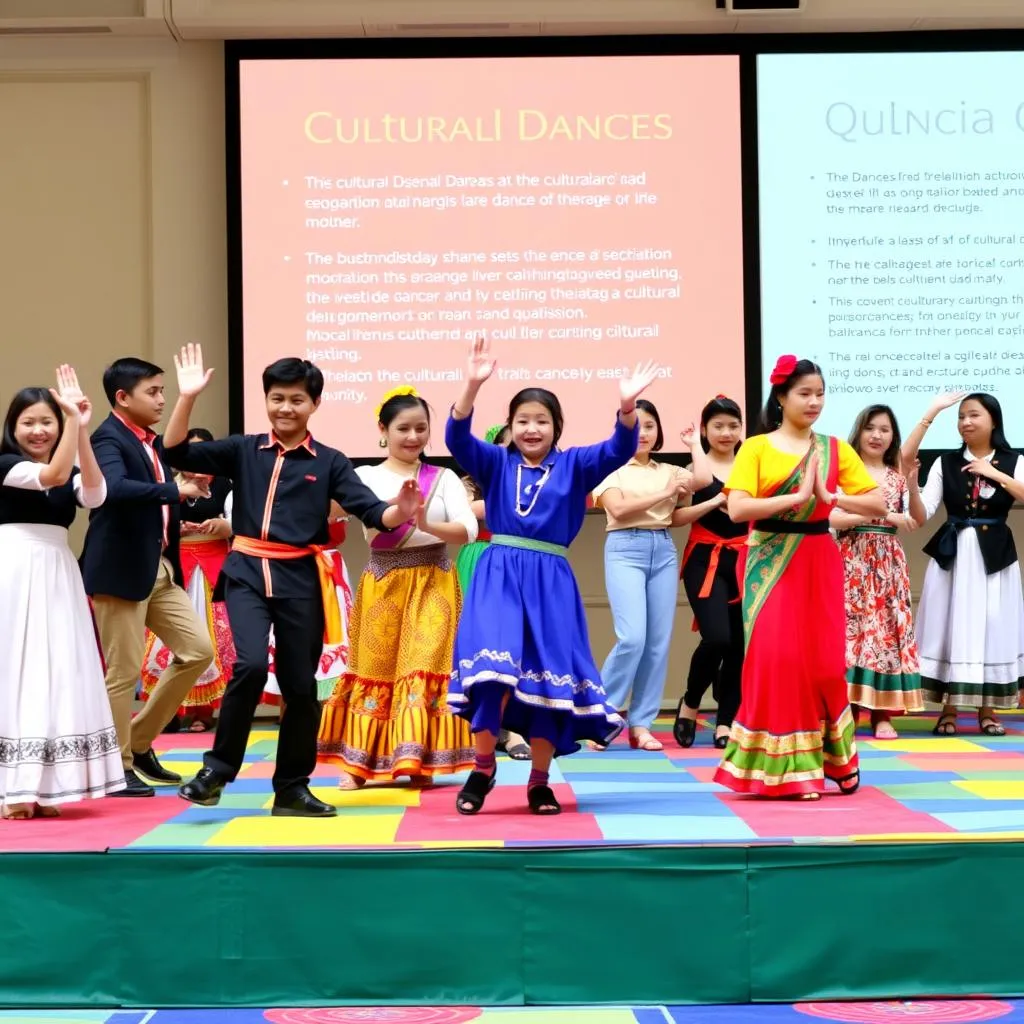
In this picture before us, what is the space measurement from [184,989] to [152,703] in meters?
1.67

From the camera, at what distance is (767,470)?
14.0ft

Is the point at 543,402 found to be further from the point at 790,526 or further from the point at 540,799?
the point at 540,799

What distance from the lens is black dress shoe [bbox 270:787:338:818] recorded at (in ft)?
13.1

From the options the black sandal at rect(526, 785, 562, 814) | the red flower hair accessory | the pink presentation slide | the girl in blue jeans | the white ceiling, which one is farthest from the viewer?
the pink presentation slide

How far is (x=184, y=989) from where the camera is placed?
10.3 ft

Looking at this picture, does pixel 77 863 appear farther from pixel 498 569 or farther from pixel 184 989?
pixel 498 569

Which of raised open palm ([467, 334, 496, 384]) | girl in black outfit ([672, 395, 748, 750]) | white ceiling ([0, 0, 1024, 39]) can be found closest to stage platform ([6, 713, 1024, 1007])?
raised open palm ([467, 334, 496, 384])

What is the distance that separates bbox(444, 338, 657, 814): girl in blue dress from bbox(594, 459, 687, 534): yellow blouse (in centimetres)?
166

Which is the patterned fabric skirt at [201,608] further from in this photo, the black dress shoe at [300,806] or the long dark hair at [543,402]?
the long dark hair at [543,402]

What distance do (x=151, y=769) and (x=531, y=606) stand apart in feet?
5.19

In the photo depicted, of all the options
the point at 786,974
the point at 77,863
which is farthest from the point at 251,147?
the point at 786,974

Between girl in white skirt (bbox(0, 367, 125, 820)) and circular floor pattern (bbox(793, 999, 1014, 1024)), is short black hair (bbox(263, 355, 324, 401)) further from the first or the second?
circular floor pattern (bbox(793, 999, 1014, 1024))

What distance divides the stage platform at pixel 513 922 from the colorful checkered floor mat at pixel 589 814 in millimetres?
37

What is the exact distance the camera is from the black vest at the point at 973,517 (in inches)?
242
